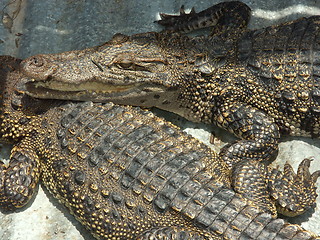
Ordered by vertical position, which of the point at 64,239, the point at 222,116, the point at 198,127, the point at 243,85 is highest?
the point at 243,85

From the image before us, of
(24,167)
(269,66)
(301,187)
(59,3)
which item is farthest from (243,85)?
(59,3)

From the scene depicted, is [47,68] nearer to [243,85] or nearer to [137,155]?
[137,155]

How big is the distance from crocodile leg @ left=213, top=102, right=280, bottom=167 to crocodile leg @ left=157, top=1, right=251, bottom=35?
894 mm

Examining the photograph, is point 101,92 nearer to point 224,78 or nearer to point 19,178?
point 19,178

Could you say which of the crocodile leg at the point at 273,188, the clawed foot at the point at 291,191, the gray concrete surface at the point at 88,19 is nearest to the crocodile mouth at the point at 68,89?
the gray concrete surface at the point at 88,19

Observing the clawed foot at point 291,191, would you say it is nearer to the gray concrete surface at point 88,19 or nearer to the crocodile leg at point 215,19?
the gray concrete surface at point 88,19

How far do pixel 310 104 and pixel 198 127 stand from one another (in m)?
1.08

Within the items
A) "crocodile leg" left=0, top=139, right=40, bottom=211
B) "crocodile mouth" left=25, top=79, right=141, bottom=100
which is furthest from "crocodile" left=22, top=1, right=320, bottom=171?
"crocodile leg" left=0, top=139, right=40, bottom=211

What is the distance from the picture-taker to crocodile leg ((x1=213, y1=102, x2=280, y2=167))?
3.89 meters

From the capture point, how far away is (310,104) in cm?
387

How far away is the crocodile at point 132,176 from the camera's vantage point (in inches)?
125

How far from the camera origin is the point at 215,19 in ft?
15.5

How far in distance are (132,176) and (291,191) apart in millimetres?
1346

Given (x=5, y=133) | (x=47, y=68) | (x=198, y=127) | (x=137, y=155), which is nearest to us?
(x=137, y=155)
